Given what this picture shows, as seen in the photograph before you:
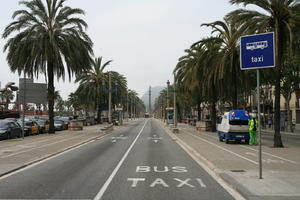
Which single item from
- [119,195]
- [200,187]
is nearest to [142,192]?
[119,195]

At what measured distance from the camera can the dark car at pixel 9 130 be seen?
2905 cm

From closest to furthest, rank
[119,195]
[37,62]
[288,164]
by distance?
[119,195] → [288,164] → [37,62]

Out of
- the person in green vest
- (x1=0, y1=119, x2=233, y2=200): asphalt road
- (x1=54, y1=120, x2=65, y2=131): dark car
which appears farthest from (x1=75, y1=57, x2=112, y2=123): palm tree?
(x1=0, y1=119, x2=233, y2=200): asphalt road

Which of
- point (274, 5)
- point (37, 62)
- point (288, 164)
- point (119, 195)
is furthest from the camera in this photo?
point (37, 62)

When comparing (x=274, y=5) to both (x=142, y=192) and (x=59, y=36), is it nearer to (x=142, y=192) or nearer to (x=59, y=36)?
Answer: (x=142, y=192)

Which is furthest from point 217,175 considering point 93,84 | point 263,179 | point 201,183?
point 93,84

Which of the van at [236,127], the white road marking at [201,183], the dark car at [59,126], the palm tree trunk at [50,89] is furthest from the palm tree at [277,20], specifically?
the dark car at [59,126]

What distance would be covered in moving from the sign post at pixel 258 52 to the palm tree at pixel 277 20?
466 inches

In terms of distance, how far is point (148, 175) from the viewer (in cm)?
1155

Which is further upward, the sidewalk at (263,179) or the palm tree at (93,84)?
the palm tree at (93,84)

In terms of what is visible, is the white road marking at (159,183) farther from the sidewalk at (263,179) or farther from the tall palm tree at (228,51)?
the tall palm tree at (228,51)

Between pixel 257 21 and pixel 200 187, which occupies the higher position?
pixel 257 21

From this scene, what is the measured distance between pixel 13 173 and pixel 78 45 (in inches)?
1001

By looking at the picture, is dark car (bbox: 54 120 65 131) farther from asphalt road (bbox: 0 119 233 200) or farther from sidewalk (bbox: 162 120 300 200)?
sidewalk (bbox: 162 120 300 200)
